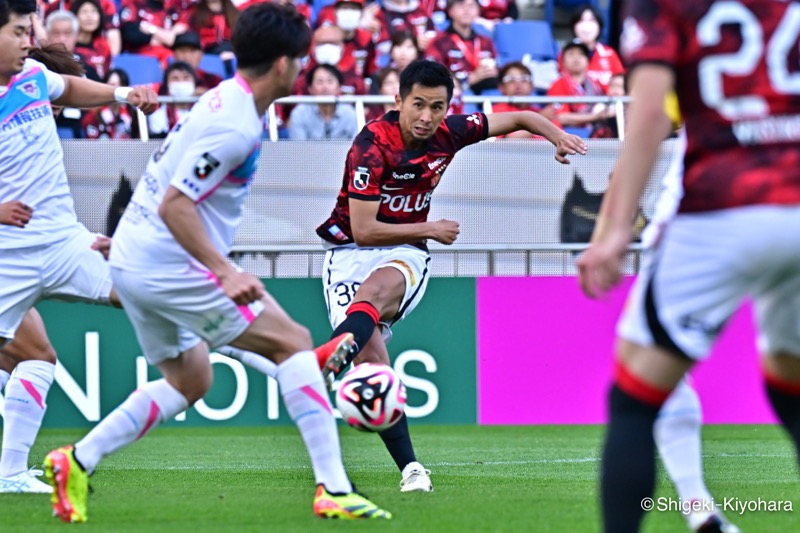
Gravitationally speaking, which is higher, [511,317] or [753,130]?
[753,130]

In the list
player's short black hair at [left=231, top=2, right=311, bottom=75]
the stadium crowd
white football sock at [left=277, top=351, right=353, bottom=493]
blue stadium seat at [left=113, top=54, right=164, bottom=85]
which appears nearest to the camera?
player's short black hair at [left=231, top=2, right=311, bottom=75]

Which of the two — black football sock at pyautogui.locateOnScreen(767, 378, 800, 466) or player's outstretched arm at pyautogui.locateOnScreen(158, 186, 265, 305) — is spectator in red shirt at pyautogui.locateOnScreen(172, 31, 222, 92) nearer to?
player's outstretched arm at pyautogui.locateOnScreen(158, 186, 265, 305)

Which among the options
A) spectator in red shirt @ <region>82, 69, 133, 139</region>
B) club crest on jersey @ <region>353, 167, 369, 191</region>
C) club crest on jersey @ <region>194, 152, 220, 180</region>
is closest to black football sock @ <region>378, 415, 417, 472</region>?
club crest on jersey @ <region>353, 167, 369, 191</region>

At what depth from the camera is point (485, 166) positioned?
11.1 meters

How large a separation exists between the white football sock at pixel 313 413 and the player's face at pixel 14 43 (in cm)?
226

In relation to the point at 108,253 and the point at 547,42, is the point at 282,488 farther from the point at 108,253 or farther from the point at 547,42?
the point at 547,42

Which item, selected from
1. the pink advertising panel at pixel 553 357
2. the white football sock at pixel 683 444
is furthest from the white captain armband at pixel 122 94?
the pink advertising panel at pixel 553 357

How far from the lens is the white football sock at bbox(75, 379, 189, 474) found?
532 centimetres

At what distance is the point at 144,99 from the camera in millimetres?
6414

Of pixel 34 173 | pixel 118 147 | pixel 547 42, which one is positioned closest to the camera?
pixel 34 173

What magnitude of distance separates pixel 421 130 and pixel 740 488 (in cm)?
254

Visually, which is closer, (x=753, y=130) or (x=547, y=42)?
(x=753, y=130)

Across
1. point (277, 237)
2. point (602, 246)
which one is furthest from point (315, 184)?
point (602, 246)

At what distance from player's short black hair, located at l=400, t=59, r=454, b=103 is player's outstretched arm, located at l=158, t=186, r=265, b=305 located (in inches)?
99.0
